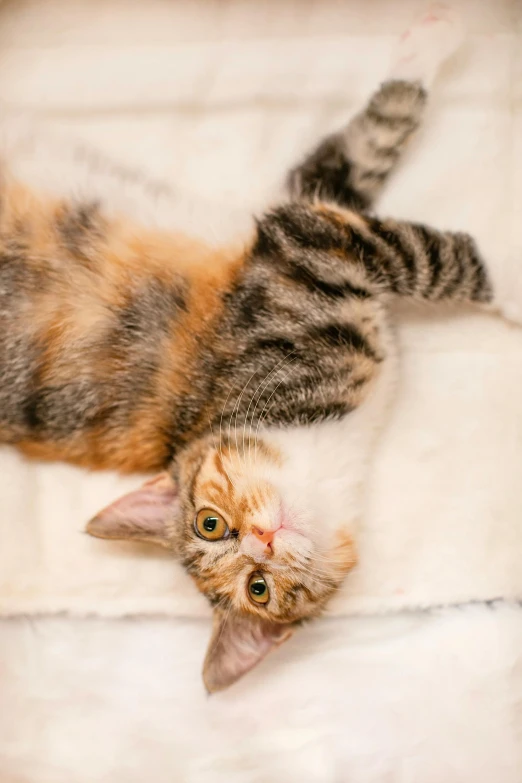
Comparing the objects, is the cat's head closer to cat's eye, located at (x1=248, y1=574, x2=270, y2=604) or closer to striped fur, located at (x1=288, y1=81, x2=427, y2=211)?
cat's eye, located at (x1=248, y1=574, x2=270, y2=604)

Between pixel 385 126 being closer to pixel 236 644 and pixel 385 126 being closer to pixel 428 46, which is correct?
pixel 428 46

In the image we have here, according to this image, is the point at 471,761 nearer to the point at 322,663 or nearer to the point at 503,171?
the point at 322,663

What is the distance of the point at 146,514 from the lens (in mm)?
1806

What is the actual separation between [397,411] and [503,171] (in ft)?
2.64

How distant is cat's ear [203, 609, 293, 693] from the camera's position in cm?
A: 174

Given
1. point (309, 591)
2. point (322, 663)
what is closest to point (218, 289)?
Result: point (309, 591)

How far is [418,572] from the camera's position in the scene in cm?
199

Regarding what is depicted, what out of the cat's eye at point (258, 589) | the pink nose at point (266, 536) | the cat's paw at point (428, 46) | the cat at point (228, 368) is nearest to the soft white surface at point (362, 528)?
the cat's paw at point (428, 46)

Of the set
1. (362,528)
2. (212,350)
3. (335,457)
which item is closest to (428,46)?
(212,350)

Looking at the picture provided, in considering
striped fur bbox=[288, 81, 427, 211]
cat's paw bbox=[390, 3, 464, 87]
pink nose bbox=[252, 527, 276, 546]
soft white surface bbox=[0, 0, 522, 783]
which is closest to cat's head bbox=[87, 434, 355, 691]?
pink nose bbox=[252, 527, 276, 546]

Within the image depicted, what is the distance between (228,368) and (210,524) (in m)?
0.41

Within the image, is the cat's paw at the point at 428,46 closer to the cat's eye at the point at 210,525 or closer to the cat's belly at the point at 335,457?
the cat's belly at the point at 335,457

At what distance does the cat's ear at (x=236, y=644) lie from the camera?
1738 mm

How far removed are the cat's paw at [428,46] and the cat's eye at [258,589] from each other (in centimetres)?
151
